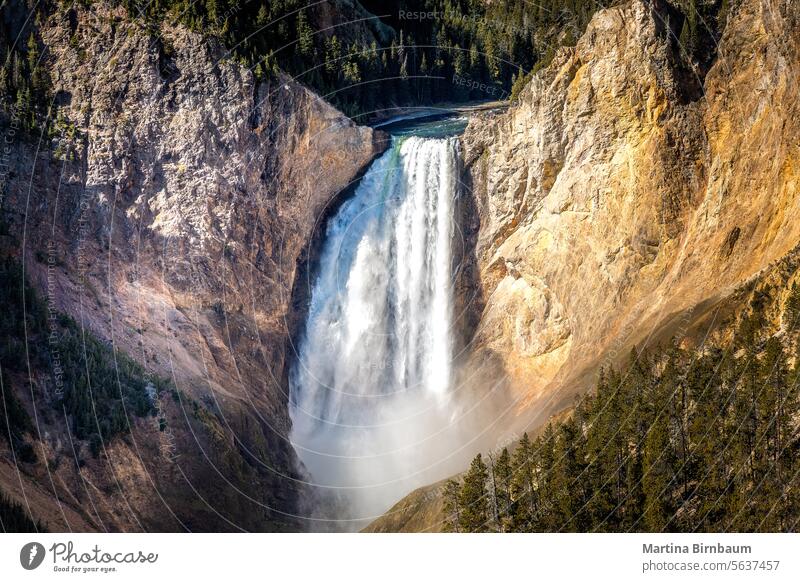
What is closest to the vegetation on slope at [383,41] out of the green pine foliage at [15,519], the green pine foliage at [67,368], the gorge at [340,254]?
the gorge at [340,254]

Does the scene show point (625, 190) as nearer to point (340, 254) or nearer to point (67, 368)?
point (340, 254)

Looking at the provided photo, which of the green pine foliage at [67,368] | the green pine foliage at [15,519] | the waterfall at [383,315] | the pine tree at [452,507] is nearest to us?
the green pine foliage at [15,519]

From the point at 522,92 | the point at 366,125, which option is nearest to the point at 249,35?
the point at 366,125

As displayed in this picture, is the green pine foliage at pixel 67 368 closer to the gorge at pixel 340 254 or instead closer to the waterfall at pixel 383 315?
the gorge at pixel 340 254

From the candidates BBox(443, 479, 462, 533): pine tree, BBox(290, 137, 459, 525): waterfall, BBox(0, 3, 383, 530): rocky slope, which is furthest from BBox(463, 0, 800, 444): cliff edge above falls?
BBox(0, 3, 383, 530): rocky slope

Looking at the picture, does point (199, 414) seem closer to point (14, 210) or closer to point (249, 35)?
point (14, 210)

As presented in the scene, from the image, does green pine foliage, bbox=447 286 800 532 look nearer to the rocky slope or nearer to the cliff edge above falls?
the cliff edge above falls

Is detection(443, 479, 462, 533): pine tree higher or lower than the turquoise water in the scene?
lower
